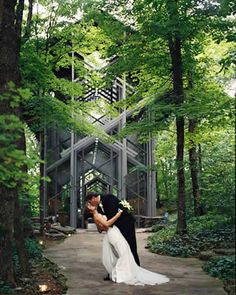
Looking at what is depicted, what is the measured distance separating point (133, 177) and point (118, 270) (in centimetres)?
1520

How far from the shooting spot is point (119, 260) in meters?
7.80

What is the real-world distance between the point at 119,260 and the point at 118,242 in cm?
33

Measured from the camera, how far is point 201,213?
1675cm

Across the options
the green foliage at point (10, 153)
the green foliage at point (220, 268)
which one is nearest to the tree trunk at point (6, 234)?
the green foliage at point (10, 153)

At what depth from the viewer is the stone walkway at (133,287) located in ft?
22.5

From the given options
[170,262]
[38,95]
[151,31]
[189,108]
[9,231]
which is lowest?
[170,262]

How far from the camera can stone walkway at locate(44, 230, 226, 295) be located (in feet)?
22.5

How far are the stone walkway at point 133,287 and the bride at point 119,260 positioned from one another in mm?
224

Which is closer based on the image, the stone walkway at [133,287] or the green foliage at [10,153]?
the green foliage at [10,153]

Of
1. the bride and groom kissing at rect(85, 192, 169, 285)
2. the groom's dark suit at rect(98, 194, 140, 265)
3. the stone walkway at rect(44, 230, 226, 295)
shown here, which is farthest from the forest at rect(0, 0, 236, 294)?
the groom's dark suit at rect(98, 194, 140, 265)

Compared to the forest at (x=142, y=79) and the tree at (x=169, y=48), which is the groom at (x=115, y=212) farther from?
the tree at (x=169, y=48)

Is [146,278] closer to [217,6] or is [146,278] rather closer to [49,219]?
[217,6]

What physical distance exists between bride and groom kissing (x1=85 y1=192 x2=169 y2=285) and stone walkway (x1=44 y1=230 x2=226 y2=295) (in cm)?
26

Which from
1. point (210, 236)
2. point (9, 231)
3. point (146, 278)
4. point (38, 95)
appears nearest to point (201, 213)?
point (210, 236)
